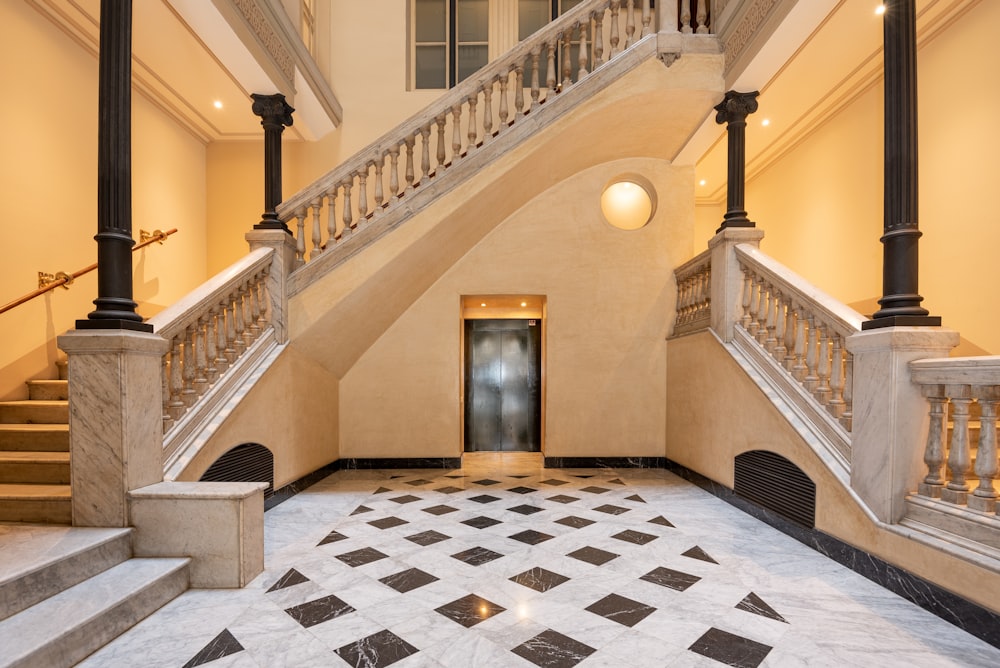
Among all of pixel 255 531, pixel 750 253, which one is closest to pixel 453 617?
pixel 255 531

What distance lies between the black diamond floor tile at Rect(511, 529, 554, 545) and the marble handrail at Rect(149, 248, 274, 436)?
7.26 ft

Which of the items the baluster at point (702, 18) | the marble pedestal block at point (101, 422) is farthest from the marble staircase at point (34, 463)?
the baluster at point (702, 18)

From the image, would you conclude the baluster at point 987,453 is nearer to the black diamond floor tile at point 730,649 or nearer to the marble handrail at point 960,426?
the marble handrail at point 960,426

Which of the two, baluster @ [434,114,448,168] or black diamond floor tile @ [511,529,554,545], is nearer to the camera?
black diamond floor tile @ [511,529,554,545]

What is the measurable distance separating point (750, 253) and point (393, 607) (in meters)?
3.62

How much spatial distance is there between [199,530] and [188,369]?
107 centimetres

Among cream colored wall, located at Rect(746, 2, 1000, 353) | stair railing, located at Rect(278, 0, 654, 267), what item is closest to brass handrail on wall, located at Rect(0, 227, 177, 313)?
stair railing, located at Rect(278, 0, 654, 267)

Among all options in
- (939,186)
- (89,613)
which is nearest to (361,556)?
(89,613)

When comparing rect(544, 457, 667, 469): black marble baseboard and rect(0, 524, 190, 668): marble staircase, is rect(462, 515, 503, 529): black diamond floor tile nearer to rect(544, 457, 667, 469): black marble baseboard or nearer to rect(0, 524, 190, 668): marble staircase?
rect(0, 524, 190, 668): marble staircase

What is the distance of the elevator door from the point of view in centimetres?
669

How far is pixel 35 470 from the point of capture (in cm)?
268

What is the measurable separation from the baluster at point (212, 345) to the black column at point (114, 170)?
0.70 metres

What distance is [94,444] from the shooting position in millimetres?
2381

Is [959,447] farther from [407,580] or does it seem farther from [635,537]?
[407,580]
